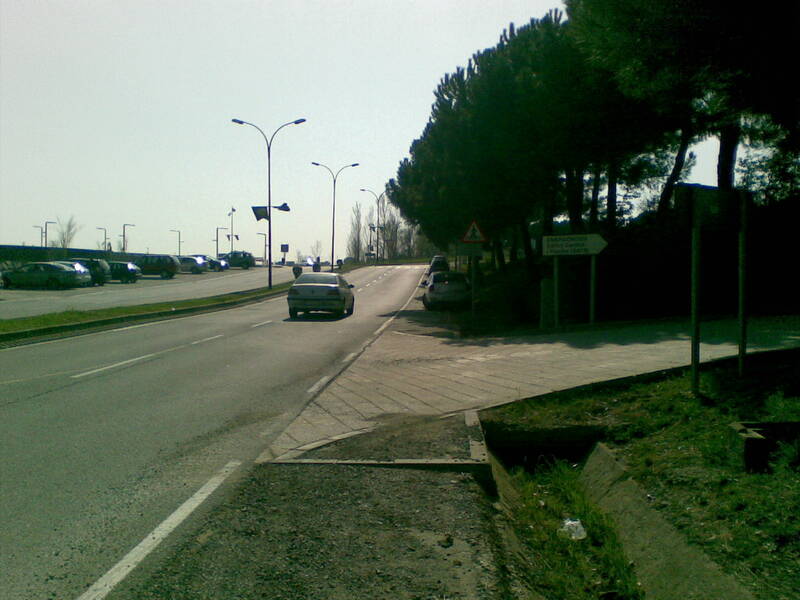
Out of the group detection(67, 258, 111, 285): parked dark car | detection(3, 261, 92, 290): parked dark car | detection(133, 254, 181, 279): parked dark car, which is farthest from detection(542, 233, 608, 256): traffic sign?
detection(133, 254, 181, 279): parked dark car

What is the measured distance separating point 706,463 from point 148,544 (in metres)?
3.78

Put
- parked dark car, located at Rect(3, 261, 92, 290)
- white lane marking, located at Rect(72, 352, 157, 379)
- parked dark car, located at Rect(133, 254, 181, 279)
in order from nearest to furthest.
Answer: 1. white lane marking, located at Rect(72, 352, 157, 379)
2. parked dark car, located at Rect(3, 261, 92, 290)
3. parked dark car, located at Rect(133, 254, 181, 279)

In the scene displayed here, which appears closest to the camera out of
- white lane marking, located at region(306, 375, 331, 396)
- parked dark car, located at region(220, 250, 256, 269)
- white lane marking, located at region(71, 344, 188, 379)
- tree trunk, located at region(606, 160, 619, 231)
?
white lane marking, located at region(306, 375, 331, 396)

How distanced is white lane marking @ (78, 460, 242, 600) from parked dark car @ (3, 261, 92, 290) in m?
42.5

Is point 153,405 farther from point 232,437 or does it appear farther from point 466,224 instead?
point 466,224

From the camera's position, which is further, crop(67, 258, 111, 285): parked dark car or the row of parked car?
crop(67, 258, 111, 285): parked dark car

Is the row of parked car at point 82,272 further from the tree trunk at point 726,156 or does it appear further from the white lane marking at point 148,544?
the white lane marking at point 148,544

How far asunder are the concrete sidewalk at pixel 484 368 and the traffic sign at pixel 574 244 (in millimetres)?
1832

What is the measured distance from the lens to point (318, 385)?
10.3 metres

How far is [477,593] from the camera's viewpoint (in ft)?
11.4

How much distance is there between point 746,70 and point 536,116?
14.6 metres

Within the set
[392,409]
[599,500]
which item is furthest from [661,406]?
[392,409]

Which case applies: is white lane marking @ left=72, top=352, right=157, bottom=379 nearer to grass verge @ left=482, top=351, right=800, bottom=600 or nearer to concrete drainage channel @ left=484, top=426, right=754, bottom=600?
grass verge @ left=482, top=351, right=800, bottom=600

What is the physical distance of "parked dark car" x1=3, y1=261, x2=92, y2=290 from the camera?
4312 centimetres
